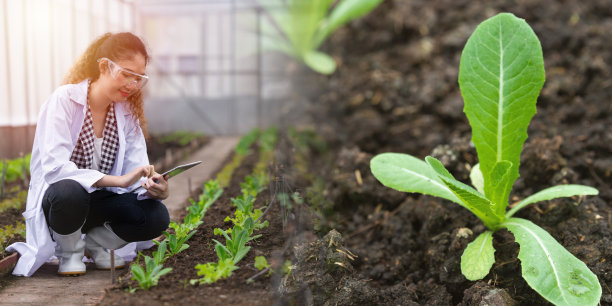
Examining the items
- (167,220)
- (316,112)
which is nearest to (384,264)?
(167,220)

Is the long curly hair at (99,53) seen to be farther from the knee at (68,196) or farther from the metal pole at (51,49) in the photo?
the knee at (68,196)

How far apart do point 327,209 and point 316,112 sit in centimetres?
148

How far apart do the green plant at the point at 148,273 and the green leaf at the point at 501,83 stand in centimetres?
105

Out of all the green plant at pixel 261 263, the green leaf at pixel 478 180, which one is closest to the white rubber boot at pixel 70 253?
the green plant at pixel 261 263

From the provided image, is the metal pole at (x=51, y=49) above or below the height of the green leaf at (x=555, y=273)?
above

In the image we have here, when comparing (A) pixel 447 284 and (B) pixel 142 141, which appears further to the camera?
(A) pixel 447 284

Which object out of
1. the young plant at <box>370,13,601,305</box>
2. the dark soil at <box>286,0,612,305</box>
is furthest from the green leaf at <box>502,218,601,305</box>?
the dark soil at <box>286,0,612,305</box>

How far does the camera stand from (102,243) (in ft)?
3.53

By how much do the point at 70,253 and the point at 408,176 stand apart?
1.04 meters

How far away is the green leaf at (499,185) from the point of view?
4.92ft

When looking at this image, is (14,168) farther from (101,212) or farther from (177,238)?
(177,238)

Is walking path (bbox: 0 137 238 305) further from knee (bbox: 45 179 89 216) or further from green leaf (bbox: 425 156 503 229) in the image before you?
green leaf (bbox: 425 156 503 229)

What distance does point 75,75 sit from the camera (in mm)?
1057

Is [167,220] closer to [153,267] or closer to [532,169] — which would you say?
[153,267]
